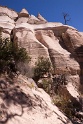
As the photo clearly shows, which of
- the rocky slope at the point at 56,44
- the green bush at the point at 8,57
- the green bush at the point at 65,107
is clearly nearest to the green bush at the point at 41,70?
the rocky slope at the point at 56,44

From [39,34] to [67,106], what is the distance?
11296 mm

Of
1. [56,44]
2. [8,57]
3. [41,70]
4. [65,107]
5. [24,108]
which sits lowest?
[65,107]

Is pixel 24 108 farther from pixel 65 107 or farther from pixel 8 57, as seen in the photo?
pixel 65 107

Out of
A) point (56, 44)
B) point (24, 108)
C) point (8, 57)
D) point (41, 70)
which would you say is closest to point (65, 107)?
point (24, 108)

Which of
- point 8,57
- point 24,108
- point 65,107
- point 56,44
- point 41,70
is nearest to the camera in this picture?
point 24,108

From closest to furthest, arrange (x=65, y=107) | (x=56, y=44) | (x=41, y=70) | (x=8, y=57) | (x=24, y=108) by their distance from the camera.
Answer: (x=24, y=108)
(x=8, y=57)
(x=65, y=107)
(x=41, y=70)
(x=56, y=44)

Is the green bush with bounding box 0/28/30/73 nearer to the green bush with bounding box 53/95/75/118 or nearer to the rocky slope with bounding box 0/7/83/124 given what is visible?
the green bush with bounding box 53/95/75/118

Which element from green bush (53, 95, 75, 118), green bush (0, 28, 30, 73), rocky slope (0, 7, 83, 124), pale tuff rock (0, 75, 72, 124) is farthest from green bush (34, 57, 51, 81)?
pale tuff rock (0, 75, 72, 124)

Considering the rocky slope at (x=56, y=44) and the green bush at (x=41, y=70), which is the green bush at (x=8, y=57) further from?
the rocky slope at (x=56, y=44)

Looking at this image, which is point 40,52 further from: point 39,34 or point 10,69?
point 10,69

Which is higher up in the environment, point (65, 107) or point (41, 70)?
point (41, 70)

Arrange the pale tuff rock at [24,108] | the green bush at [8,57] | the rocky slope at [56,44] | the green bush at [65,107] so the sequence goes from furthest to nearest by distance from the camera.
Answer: the rocky slope at [56,44]
the green bush at [65,107]
the green bush at [8,57]
the pale tuff rock at [24,108]

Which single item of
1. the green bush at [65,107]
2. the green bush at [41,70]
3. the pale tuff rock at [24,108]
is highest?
the green bush at [41,70]

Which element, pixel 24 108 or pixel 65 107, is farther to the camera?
pixel 65 107
